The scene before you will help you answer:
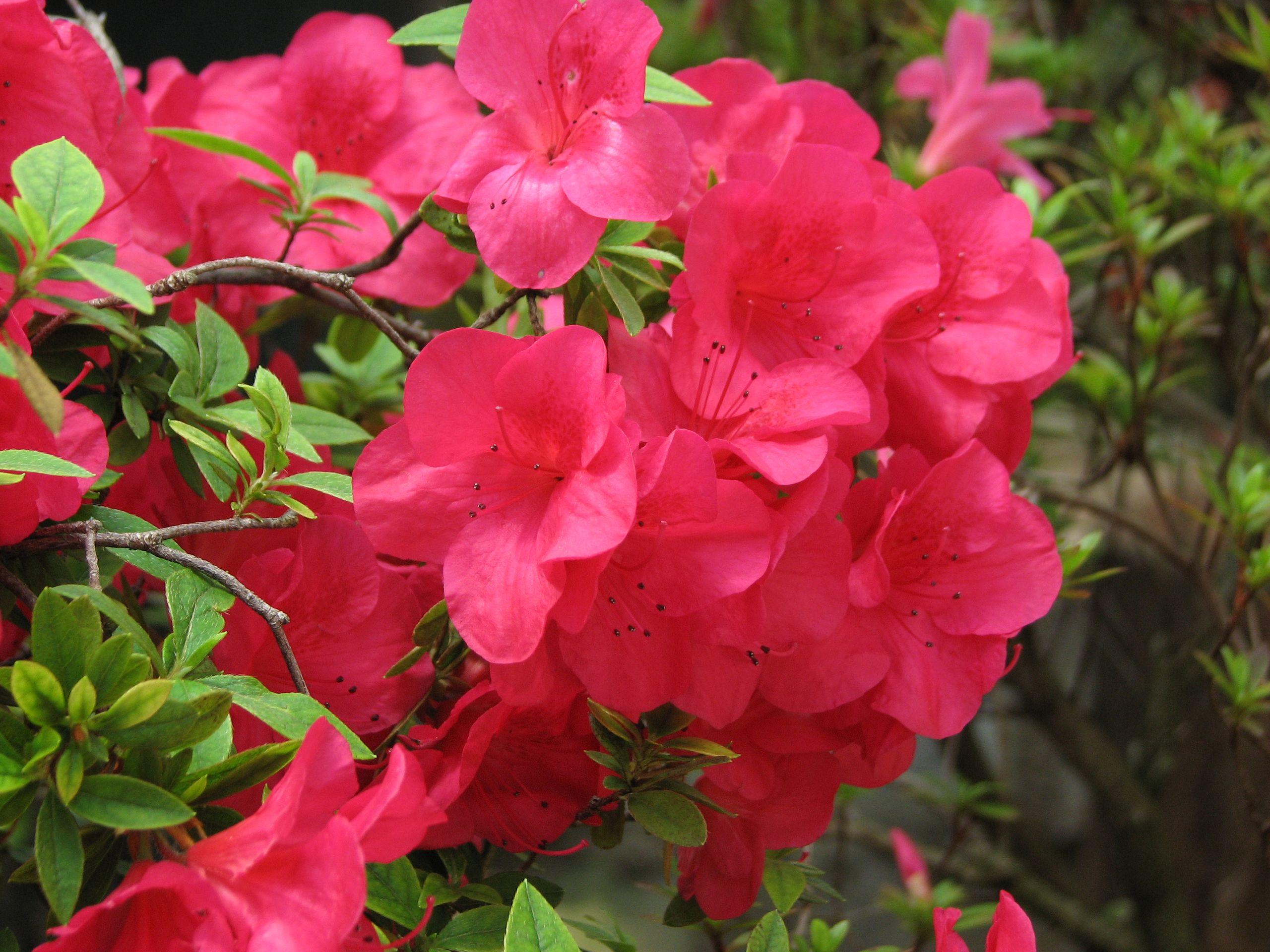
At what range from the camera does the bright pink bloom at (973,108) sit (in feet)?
4.62

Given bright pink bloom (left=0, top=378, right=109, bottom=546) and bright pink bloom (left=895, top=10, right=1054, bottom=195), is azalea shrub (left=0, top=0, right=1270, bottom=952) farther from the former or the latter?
bright pink bloom (left=895, top=10, right=1054, bottom=195)

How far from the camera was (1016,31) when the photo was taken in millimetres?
2139

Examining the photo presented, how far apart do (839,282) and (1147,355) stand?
1.04 meters

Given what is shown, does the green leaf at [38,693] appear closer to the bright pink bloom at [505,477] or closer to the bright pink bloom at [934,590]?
the bright pink bloom at [505,477]

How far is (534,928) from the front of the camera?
52 cm

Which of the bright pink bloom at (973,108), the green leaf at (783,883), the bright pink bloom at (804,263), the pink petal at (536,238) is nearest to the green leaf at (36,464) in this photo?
the pink petal at (536,238)

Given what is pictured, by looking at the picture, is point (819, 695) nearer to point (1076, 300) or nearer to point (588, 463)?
point (588, 463)

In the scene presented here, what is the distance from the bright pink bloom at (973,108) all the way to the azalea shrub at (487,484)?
2.29 ft

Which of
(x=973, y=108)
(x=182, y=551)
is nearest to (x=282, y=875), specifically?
(x=182, y=551)

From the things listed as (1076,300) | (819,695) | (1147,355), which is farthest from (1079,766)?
(819,695)

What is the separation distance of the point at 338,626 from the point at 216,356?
200mm

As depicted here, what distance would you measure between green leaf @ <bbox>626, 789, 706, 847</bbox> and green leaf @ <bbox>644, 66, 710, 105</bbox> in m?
0.43

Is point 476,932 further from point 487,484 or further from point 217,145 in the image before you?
point 217,145

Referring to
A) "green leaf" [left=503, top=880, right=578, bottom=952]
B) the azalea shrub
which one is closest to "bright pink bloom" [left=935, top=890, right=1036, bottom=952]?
the azalea shrub
